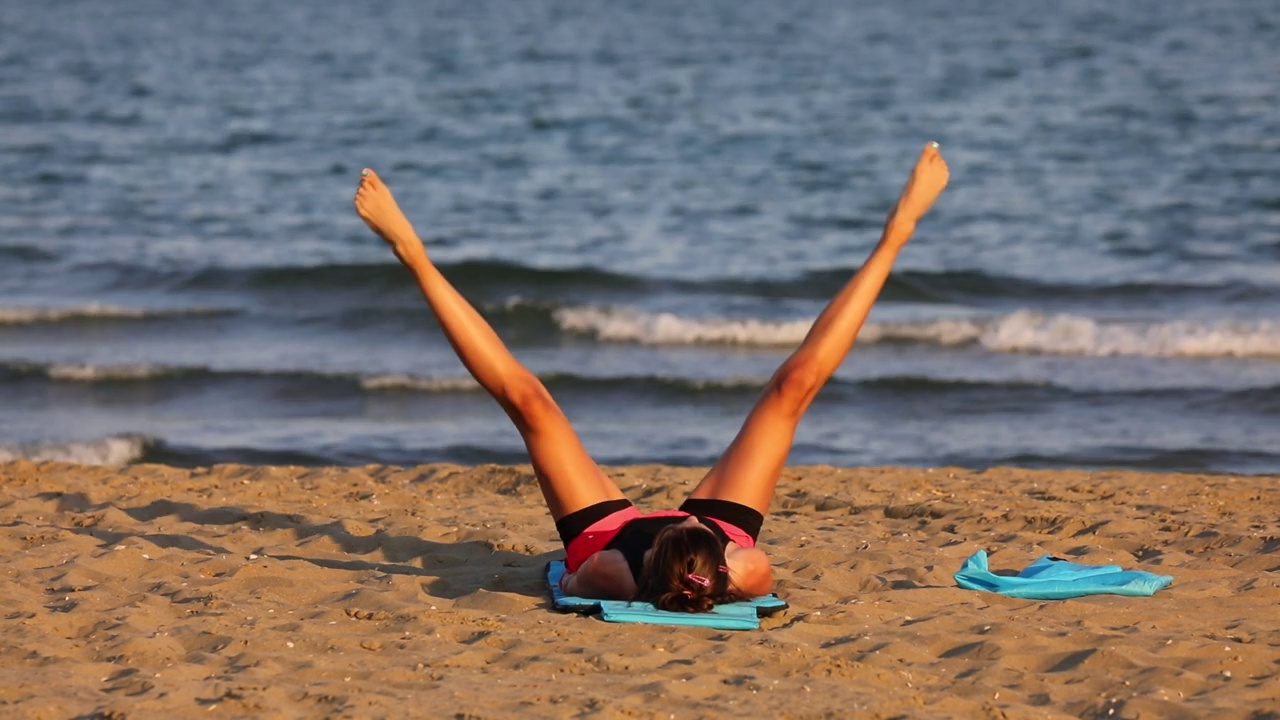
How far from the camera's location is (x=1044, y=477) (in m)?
9.04

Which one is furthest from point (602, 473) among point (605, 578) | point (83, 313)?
point (83, 313)

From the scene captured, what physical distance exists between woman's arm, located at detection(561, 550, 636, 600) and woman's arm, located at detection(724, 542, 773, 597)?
383mm

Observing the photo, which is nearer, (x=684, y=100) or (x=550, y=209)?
(x=550, y=209)

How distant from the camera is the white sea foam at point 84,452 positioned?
10.0m

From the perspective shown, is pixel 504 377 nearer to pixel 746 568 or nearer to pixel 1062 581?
pixel 746 568

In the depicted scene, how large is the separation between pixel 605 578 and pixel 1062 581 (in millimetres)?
1910

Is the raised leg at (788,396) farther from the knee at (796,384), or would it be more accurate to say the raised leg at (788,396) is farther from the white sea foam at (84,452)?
the white sea foam at (84,452)

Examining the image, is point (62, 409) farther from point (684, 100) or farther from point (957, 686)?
point (684, 100)

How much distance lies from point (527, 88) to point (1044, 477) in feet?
72.9

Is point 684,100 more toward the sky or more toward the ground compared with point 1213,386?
more toward the sky

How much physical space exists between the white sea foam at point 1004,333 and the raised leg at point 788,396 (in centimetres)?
752

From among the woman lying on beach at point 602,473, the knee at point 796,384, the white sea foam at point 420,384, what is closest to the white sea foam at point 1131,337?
the white sea foam at point 420,384

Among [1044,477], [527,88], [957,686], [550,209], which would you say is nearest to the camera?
[957,686]

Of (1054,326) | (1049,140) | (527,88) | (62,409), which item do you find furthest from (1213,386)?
(527,88)
